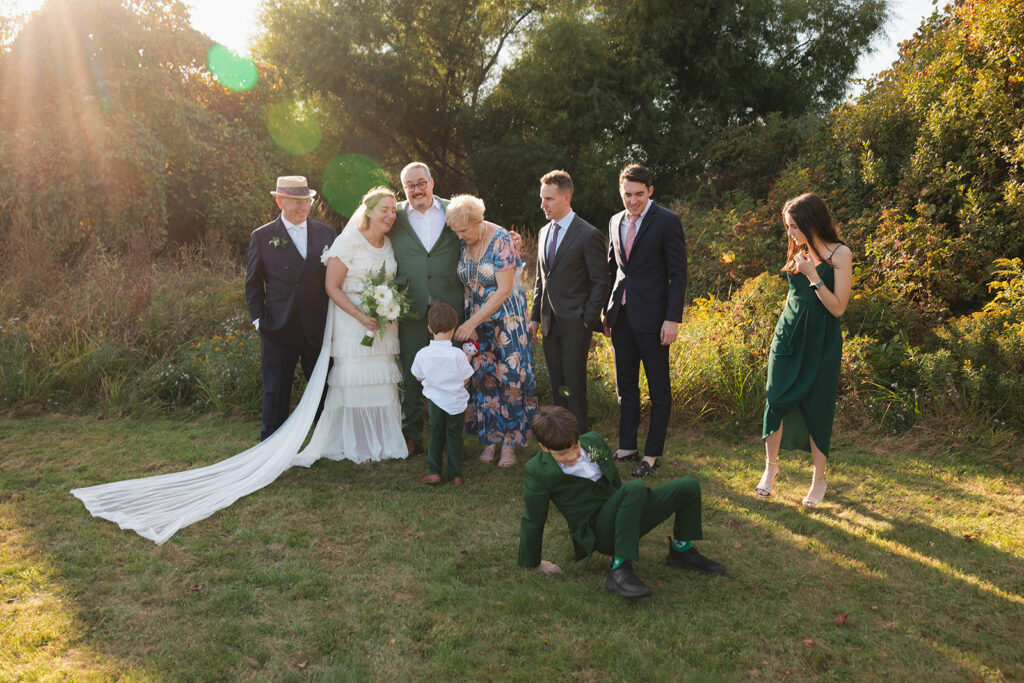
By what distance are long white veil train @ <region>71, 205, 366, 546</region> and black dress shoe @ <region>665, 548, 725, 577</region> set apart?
2.87 m

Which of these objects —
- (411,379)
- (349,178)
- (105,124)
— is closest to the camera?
(411,379)

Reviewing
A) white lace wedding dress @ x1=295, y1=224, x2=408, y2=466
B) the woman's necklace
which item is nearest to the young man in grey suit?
the woman's necklace

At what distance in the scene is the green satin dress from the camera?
411 cm

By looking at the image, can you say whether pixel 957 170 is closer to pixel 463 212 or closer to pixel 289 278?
pixel 463 212

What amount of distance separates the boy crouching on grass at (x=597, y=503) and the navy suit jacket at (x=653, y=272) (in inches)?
63.2

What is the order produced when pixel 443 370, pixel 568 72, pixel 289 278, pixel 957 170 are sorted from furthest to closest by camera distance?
pixel 568 72
pixel 957 170
pixel 289 278
pixel 443 370

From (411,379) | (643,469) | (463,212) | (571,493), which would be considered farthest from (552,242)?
(571,493)

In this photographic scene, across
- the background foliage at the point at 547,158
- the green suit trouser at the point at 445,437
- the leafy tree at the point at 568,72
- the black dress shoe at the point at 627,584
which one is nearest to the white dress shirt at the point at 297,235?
the green suit trouser at the point at 445,437

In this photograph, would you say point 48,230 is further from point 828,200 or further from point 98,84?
point 828,200

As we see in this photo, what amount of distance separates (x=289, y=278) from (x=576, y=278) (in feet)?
7.05

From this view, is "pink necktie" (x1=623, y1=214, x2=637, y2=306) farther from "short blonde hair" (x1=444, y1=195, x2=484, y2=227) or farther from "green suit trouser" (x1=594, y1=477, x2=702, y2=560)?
"green suit trouser" (x1=594, y1=477, x2=702, y2=560)

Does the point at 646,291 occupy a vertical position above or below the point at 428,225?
below

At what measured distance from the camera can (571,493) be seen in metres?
3.32

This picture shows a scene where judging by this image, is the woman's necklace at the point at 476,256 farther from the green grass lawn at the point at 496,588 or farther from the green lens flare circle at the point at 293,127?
the green lens flare circle at the point at 293,127
